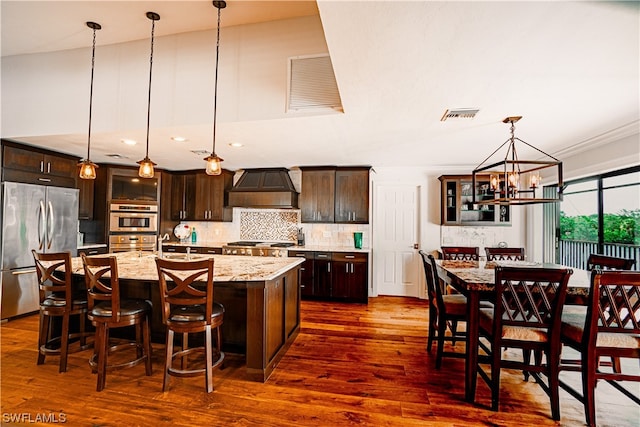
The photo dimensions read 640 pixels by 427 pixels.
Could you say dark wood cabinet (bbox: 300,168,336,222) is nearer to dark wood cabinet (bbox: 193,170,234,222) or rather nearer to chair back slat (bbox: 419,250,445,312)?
dark wood cabinet (bbox: 193,170,234,222)

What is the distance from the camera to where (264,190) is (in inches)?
225

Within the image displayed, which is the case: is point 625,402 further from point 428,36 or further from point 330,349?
point 428,36

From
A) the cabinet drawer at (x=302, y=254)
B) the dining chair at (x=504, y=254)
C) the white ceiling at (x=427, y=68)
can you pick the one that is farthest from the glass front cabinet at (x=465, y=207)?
the cabinet drawer at (x=302, y=254)

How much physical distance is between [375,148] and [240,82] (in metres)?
2.03

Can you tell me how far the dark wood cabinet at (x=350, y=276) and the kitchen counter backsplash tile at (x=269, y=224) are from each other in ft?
4.21

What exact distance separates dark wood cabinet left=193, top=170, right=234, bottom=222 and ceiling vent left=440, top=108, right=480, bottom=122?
4.44 metres

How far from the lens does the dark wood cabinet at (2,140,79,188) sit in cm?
396

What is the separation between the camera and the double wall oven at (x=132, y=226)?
17.6ft

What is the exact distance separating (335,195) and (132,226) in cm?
380

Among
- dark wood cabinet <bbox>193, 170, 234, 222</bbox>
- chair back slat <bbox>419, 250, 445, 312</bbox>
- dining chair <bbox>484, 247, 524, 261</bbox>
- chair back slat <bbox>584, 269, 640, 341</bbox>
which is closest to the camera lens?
chair back slat <bbox>584, 269, 640, 341</bbox>

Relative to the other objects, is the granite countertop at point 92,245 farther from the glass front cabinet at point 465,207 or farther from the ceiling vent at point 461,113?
the glass front cabinet at point 465,207

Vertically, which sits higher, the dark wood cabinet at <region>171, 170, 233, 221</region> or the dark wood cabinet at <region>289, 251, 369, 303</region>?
the dark wood cabinet at <region>171, 170, 233, 221</region>

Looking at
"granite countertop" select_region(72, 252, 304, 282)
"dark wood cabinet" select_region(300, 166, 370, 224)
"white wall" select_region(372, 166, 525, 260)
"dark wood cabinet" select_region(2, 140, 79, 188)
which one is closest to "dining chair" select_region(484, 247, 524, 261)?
"white wall" select_region(372, 166, 525, 260)

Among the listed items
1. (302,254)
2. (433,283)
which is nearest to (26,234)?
(302,254)
